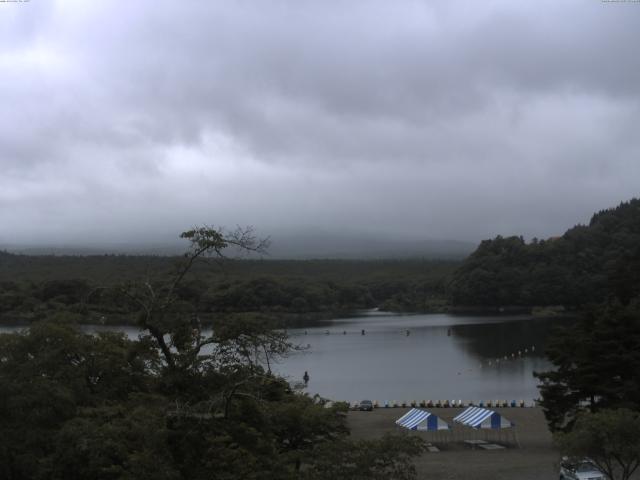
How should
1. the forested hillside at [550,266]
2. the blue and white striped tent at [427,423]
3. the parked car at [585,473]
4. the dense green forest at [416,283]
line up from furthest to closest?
the forested hillside at [550,266], the dense green forest at [416,283], the blue and white striped tent at [427,423], the parked car at [585,473]

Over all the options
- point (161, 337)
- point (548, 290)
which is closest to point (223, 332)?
point (161, 337)

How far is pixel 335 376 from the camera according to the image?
40.7 meters

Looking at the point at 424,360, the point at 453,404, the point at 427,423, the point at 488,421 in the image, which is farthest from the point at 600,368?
the point at 424,360

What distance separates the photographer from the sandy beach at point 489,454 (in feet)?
55.1

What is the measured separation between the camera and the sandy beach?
16797 millimetres

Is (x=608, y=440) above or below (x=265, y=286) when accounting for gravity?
above

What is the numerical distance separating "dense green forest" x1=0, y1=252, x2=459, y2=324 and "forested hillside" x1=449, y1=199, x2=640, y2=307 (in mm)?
7638

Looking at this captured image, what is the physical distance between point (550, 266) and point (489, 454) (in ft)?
→ 222

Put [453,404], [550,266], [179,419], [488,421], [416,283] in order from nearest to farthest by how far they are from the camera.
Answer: [179,419] < [488,421] < [453,404] < [550,266] < [416,283]

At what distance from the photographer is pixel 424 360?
153 feet

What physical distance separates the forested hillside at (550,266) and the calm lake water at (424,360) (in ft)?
29.5

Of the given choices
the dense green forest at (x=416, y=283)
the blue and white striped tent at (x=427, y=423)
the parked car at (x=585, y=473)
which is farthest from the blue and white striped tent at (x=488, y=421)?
the dense green forest at (x=416, y=283)

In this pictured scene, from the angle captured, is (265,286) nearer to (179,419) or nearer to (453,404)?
(453,404)

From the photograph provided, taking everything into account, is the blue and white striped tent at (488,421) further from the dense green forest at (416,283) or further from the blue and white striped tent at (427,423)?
the dense green forest at (416,283)
